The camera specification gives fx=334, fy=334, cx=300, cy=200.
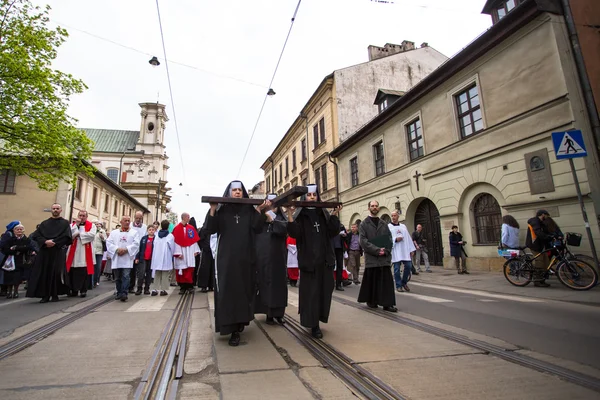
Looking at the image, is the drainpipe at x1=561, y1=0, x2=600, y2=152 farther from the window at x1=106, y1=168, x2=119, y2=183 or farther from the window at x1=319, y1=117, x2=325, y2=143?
the window at x1=106, y1=168, x2=119, y2=183

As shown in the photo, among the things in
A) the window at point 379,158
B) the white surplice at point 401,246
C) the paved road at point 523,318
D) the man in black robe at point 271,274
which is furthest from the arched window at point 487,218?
the man in black robe at point 271,274

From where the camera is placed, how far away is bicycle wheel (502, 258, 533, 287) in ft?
28.5

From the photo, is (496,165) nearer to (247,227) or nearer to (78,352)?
(247,227)

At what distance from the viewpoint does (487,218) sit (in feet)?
41.5

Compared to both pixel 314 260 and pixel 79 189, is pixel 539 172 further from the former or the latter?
pixel 79 189

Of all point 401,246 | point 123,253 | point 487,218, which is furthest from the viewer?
point 487,218

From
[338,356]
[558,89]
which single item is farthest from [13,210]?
[558,89]

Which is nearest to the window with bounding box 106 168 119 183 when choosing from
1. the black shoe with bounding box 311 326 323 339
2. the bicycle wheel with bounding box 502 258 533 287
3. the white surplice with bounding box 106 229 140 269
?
the white surplice with bounding box 106 229 140 269

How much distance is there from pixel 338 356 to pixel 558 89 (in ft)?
36.1

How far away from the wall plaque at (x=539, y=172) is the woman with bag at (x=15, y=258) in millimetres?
14884

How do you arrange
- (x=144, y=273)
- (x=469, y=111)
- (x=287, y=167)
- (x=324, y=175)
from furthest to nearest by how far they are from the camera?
(x=287, y=167) → (x=324, y=175) → (x=469, y=111) → (x=144, y=273)

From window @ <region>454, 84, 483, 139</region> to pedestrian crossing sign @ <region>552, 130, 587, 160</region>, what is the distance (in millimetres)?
5145

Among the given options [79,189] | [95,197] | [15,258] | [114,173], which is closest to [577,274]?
[15,258]

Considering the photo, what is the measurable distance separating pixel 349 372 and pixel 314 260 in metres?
1.74
